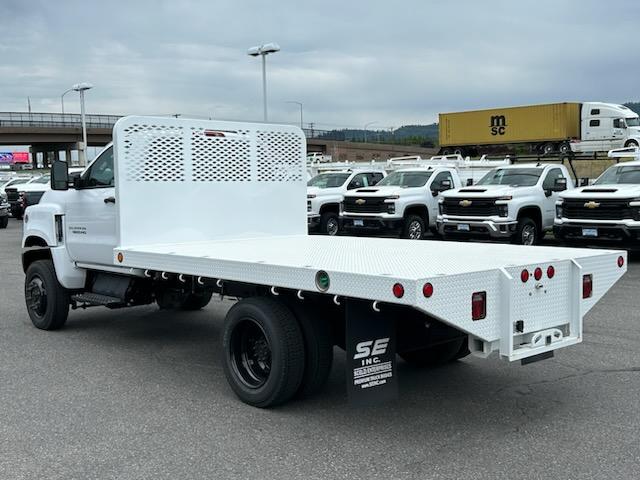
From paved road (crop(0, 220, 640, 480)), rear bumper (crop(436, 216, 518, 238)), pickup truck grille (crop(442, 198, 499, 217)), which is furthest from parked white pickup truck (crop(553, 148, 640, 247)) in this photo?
paved road (crop(0, 220, 640, 480))

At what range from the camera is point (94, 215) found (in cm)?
733

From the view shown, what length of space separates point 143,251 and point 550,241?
46.3 ft

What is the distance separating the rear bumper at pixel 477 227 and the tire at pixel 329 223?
170 inches

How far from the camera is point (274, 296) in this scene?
5176 mm

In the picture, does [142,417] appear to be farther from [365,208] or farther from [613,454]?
[365,208]

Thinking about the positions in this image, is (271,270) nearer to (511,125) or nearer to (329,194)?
(329,194)

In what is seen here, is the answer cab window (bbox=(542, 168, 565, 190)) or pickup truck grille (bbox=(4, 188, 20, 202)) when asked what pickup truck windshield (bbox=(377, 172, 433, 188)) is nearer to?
cab window (bbox=(542, 168, 565, 190))

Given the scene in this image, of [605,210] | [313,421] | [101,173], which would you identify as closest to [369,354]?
[313,421]

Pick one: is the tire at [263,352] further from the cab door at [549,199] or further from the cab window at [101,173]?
the cab door at [549,199]

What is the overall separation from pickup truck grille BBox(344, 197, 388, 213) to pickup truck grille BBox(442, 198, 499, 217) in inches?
75.0

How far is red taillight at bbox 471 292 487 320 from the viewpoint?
4215 millimetres

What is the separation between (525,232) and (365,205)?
419 centimetres

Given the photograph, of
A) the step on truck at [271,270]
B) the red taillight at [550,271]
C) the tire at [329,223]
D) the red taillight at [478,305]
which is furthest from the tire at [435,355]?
the tire at [329,223]

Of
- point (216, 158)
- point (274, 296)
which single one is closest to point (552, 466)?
point (274, 296)
